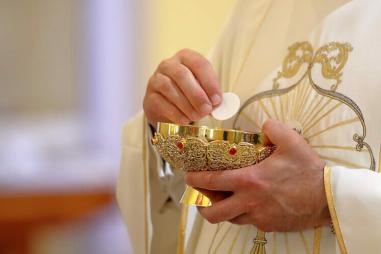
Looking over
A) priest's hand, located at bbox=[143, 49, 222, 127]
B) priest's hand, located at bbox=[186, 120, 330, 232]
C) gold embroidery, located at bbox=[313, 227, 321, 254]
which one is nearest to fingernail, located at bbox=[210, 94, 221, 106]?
priest's hand, located at bbox=[143, 49, 222, 127]

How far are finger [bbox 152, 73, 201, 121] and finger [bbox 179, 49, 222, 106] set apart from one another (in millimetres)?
34

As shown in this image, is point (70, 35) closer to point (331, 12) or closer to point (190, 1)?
point (190, 1)

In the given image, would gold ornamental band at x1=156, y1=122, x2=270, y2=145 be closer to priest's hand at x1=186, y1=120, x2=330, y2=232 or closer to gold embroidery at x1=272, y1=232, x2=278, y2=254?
priest's hand at x1=186, y1=120, x2=330, y2=232

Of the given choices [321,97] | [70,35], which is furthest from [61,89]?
[321,97]

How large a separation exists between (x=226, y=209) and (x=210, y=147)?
0.30ft

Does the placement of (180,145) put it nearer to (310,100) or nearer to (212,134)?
(212,134)

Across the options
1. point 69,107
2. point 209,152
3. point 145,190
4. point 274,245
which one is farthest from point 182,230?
point 69,107

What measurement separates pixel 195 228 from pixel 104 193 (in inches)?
68.8

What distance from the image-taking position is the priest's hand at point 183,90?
2.46 ft

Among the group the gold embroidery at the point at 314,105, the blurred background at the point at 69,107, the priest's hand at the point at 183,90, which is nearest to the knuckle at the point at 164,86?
the priest's hand at the point at 183,90

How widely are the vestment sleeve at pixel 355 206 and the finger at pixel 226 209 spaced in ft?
0.36

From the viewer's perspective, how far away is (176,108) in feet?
2.60

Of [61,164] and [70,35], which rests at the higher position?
[70,35]

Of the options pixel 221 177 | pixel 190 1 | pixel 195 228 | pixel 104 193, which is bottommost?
pixel 104 193
